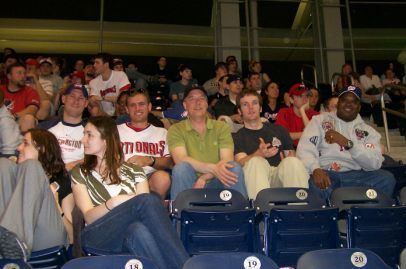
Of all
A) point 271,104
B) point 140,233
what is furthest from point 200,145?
point 271,104

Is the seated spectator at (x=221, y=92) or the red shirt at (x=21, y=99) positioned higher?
the seated spectator at (x=221, y=92)

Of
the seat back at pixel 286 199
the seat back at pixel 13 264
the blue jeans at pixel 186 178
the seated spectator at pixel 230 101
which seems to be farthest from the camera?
the seated spectator at pixel 230 101

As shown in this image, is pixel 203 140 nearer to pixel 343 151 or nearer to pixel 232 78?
pixel 343 151

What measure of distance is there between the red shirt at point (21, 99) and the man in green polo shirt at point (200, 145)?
1764mm

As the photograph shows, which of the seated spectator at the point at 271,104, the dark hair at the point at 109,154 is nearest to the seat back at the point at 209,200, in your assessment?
the dark hair at the point at 109,154

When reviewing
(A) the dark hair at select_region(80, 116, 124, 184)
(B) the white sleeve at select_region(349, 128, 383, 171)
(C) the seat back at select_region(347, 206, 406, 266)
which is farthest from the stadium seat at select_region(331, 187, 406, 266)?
(A) the dark hair at select_region(80, 116, 124, 184)

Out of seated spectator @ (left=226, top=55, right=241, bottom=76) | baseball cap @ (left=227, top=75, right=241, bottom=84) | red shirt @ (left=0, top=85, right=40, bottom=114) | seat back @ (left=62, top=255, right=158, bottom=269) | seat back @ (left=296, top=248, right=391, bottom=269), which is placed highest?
seated spectator @ (left=226, top=55, right=241, bottom=76)

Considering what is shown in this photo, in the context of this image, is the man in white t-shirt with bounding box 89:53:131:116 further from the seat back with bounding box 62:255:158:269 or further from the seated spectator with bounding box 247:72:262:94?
the seat back with bounding box 62:255:158:269

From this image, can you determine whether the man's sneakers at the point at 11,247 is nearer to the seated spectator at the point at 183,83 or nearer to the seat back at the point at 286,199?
the seat back at the point at 286,199

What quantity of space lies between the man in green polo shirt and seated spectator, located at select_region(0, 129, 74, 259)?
0.92m

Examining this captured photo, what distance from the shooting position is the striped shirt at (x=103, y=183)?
282 cm

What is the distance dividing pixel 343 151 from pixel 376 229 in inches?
46.2

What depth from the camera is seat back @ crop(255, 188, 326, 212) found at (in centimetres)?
318

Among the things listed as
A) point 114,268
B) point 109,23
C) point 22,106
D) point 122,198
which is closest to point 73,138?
point 22,106
